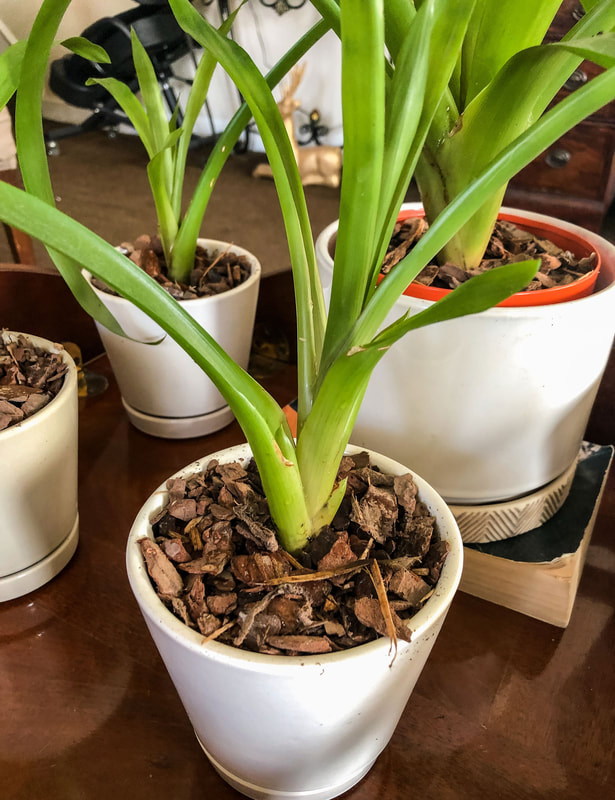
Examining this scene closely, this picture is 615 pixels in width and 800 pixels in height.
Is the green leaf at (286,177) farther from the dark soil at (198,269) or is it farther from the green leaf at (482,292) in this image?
the dark soil at (198,269)

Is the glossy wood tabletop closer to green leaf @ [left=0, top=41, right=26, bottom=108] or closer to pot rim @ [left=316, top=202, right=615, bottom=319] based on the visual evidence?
pot rim @ [left=316, top=202, right=615, bottom=319]

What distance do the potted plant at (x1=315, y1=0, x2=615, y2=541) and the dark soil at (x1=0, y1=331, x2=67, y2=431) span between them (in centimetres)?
19

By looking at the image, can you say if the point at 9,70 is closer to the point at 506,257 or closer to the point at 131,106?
the point at 131,106

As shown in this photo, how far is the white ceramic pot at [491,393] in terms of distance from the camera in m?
0.40

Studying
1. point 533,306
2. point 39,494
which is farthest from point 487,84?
point 39,494

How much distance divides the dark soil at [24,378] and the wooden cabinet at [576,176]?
3.17 ft

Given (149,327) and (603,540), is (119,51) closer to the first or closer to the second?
(149,327)

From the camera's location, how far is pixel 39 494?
16.5 inches

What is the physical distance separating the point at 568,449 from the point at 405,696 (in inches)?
8.8

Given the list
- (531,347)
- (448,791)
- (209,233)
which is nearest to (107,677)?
(448,791)

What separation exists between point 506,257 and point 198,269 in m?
0.27

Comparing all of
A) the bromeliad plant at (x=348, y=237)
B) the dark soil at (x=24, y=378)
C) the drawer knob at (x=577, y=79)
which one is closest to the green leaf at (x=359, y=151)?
the bromeliad plant at (x=348, y=237)

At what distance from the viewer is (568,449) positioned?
47 centimetres

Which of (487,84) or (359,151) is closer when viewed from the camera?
(359,151)
